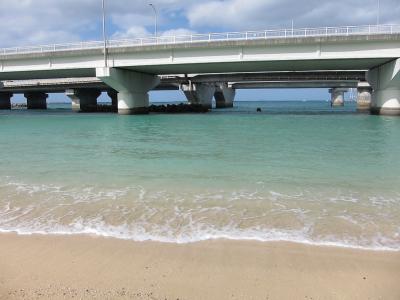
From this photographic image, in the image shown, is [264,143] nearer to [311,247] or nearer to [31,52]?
[311,247]

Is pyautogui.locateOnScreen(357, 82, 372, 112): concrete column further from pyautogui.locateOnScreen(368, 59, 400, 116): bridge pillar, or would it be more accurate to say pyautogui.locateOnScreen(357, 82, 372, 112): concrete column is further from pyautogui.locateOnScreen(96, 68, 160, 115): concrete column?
pyautogui.locateOnScreen(96, 68, 160, 115): concrete column

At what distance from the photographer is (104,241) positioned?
5617 mm

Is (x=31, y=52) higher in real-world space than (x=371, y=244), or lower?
higher

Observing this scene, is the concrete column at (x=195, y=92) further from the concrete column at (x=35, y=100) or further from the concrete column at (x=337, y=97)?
the concrete column at (x=337, y=97)

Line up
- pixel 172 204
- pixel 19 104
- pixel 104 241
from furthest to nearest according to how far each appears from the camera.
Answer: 1. pixel 19 104
2. pixel 172 204
3. pixel 104 241

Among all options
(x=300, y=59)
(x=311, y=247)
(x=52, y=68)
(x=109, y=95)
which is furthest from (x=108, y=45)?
(x=109, y=95)

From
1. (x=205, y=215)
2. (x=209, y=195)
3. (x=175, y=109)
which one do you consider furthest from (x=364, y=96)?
(x=205, y=215)

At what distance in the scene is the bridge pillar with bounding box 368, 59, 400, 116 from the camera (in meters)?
35.2

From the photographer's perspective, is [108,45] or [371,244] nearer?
[371,244]

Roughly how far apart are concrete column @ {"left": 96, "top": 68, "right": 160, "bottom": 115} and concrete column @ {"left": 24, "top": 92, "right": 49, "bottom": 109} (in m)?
57.0

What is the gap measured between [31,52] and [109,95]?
44.8 m

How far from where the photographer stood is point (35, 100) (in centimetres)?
9600

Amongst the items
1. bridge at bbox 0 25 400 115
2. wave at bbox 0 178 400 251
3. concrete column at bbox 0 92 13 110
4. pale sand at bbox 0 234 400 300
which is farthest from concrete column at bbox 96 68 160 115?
concrete column at bbox 0 92 13 110

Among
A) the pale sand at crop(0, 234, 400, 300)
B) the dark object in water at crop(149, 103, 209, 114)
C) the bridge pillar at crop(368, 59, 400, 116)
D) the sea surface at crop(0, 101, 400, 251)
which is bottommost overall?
the pale sand at crop(0, 234, 400, 300)
